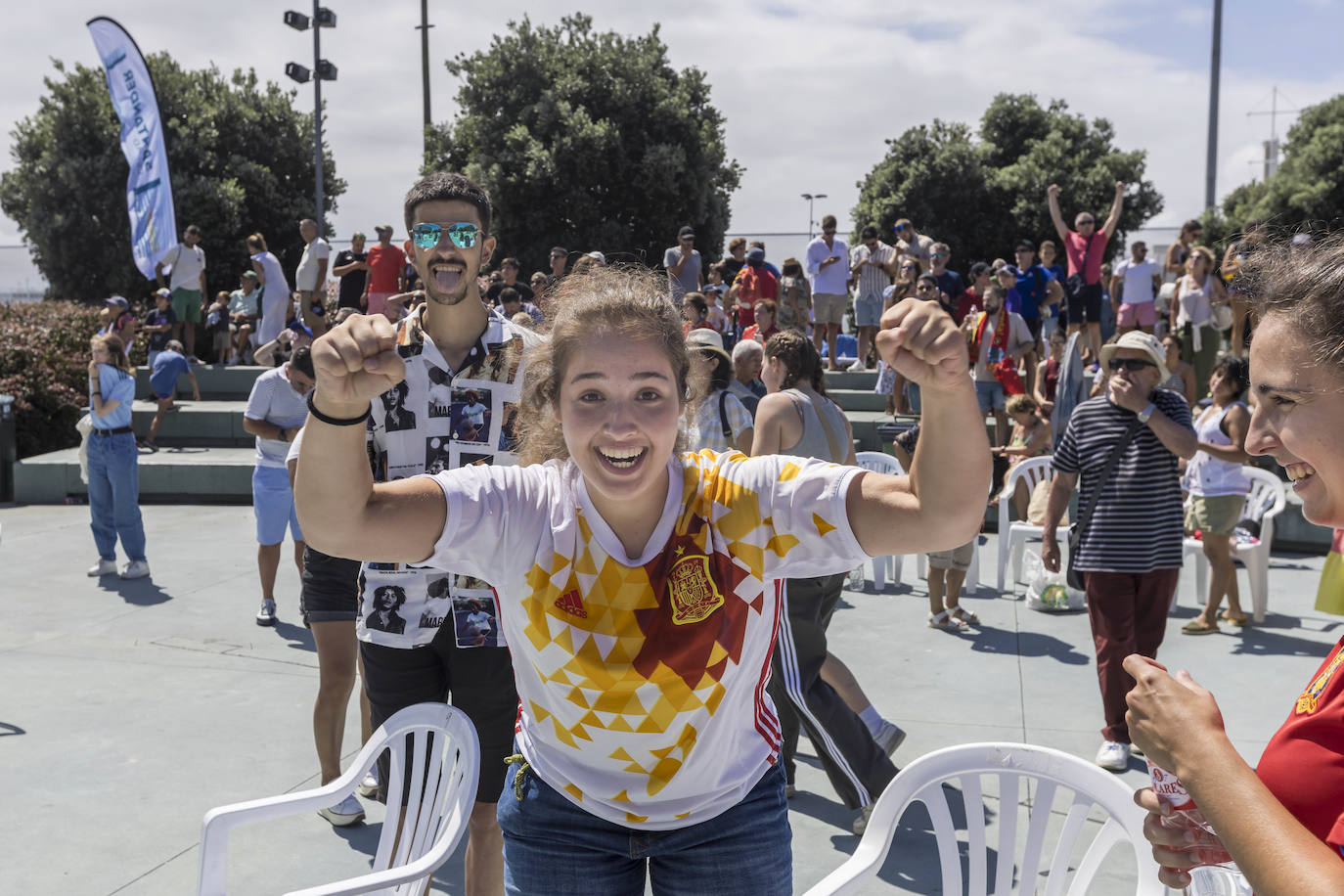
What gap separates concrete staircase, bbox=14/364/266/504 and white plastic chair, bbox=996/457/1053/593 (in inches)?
307

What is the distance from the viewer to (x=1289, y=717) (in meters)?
1.44

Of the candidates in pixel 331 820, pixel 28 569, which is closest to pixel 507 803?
pixel 331 820

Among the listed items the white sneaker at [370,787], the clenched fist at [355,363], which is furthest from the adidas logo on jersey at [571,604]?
the white sneaker at [370,787]

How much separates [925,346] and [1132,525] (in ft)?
11.8

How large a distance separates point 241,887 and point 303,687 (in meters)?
2.18

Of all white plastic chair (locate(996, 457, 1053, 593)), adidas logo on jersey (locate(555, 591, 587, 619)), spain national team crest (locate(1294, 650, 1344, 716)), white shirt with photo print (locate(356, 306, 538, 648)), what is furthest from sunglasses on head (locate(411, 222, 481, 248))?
white plastic chair (locate(996, 457, 1053, 593))

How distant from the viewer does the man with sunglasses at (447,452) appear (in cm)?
294

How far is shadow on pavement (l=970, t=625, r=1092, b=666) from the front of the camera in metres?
6.27

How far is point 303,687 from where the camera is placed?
5.82 metres

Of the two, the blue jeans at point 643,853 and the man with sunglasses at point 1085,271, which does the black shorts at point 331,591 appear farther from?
the man with sunglasses at point 1085,271

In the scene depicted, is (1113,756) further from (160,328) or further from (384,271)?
(160,328)

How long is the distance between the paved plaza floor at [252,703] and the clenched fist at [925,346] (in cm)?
268

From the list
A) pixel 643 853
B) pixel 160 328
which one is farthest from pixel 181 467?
pixel 643 853

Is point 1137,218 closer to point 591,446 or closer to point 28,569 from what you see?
point 28,569
